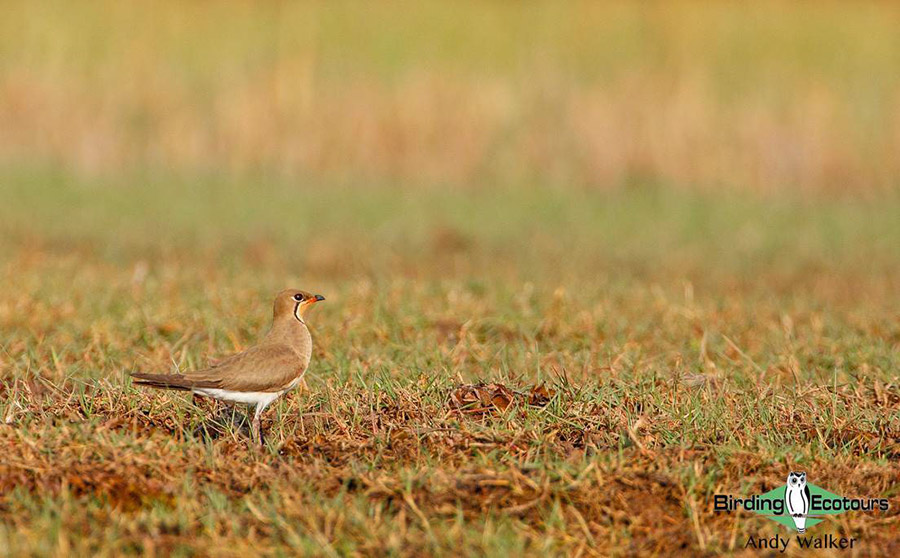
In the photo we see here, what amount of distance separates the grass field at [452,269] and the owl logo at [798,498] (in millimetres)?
64

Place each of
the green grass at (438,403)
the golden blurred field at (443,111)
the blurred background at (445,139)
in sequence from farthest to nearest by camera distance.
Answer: the golden blurred field at (443,111) → the blurred background at (445,139) → the green grass at (438,403)

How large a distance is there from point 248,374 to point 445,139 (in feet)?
35.1

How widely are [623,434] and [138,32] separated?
14.8m

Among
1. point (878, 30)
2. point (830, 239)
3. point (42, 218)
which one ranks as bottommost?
point (830, 239)

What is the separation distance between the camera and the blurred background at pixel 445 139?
11188 mm

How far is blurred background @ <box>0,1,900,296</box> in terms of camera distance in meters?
11.2

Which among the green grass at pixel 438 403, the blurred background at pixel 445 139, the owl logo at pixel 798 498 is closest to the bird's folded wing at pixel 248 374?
the green grass at pixel 438 403

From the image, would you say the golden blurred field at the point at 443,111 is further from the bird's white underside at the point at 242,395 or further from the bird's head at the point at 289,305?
the bird's white underside at the point at 242,395

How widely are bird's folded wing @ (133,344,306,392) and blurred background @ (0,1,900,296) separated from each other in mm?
4779

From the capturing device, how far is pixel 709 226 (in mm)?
12422

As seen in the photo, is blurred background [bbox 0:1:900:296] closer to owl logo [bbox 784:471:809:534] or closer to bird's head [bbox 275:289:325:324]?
bird's head [bbox 275:289:325:324]

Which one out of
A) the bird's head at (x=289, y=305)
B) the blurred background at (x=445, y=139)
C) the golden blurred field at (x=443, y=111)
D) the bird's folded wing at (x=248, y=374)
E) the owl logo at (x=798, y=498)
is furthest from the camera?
the golden blurred field at (x=443, y=111)

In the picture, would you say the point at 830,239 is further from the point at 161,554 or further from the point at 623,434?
the point at 161,554

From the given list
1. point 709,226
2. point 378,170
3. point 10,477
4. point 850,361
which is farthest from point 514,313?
point 378,170
